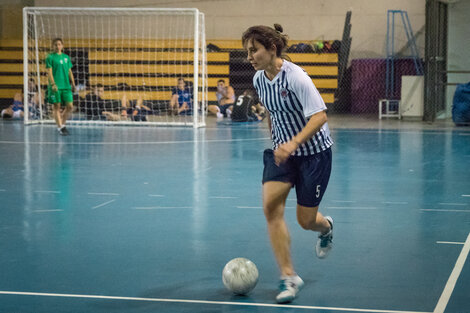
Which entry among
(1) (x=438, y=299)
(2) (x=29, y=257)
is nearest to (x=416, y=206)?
(1) (x=438, y=299)

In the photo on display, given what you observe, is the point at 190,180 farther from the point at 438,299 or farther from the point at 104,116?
the point at 104,116

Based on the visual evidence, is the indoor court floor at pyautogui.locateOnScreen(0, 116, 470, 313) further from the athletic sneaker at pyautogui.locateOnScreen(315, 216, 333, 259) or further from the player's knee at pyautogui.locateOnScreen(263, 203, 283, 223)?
the player's knee at pyautogui.locateOnScreen(263, 203, 283, 223)

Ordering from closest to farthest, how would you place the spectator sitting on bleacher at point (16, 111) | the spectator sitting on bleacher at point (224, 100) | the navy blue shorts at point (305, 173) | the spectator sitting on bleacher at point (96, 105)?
the navy blue shorts at point (305, 173)
the spectator sitting on bleacher at point (96, 105)
the spectator sitting on bleacher at point (16, 111)
the spectator sitting on bleacher at point (224, 100)

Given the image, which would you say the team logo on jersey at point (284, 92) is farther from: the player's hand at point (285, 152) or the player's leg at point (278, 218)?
the player's leg at point (278, 218)

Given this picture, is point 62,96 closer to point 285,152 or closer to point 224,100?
point 224,100

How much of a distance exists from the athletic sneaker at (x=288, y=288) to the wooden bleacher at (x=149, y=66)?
798 inches

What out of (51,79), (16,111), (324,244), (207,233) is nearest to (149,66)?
(16,111)

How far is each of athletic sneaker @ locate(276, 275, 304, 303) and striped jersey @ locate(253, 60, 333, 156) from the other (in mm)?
830

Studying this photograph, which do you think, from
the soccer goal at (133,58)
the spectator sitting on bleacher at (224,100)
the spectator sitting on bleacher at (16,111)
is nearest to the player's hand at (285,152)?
the soccer goal at (133,58)

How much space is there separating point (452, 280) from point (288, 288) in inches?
49.6

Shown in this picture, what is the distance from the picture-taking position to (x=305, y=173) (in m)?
4.87

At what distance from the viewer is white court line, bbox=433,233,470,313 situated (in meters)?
4.51

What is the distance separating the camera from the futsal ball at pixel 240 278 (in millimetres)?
4734

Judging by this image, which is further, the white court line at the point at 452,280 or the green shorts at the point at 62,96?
the green shorts at the point at 62,96
